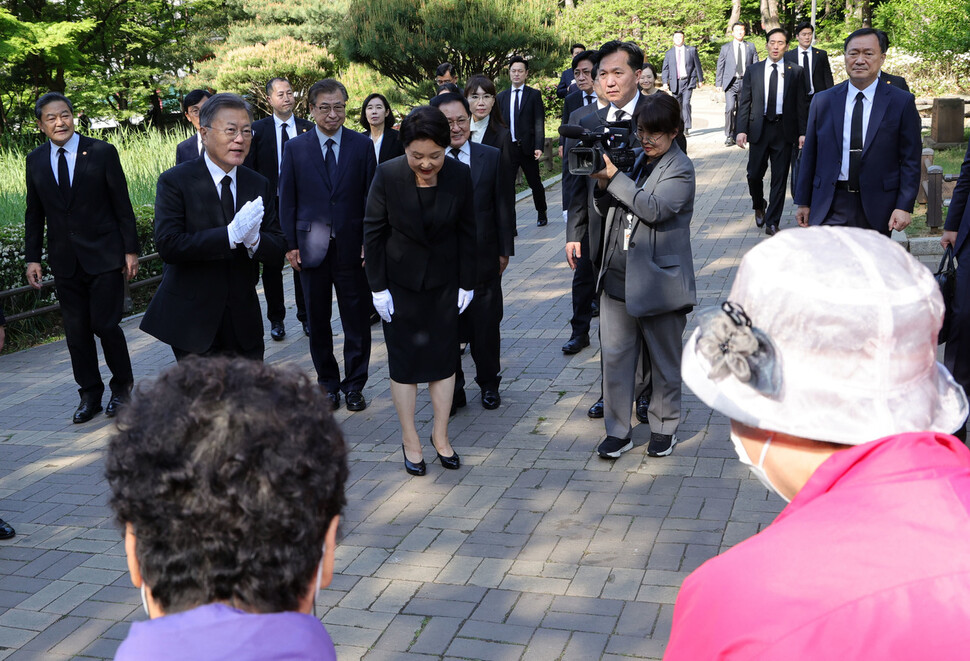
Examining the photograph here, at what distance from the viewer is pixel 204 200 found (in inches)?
204

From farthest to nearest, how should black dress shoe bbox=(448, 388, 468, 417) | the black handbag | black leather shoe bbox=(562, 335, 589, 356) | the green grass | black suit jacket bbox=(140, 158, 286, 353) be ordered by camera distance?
the green grass → black leather shoe bbox=(562, 335, 589, 356) → black dress shoe bbox=(448, 388, 468, 417) → black suit jacket bbox=(140, 158, 286, 353) → the black handbag

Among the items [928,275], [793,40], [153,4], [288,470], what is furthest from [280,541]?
[793,40]

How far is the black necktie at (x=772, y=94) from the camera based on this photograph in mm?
10688

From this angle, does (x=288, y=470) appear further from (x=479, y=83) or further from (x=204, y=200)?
(x=479, y=83)

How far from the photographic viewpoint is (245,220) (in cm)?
498

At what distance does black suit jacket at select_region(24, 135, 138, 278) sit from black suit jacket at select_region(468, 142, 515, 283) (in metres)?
2.52

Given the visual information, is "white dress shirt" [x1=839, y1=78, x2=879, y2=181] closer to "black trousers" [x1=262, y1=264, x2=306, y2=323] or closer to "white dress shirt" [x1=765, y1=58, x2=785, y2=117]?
"white dress shirt" [x1=765, y1=58, x2=785, y2=117]

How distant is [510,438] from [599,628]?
2218 mm

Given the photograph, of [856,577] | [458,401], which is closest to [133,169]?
[458,401]

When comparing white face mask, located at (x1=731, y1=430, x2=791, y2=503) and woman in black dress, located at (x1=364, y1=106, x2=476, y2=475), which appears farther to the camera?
woman in black dress, located at (x1=364, y1=106, x2=476, y2=475)

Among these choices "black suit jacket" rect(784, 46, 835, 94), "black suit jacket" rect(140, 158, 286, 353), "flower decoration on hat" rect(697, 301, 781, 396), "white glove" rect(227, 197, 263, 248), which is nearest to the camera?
"flower decoration on hat" rect(697, 301, 781, 396)

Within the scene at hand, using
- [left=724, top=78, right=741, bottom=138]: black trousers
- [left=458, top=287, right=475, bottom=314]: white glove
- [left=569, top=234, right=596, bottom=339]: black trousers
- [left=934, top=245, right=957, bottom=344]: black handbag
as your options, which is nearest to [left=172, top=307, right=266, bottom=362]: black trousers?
[left=458, top=287, right=475, bottom=314]: white glove

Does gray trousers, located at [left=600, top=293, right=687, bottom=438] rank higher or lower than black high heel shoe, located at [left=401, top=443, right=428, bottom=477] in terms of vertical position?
higher

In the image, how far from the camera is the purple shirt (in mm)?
1288
